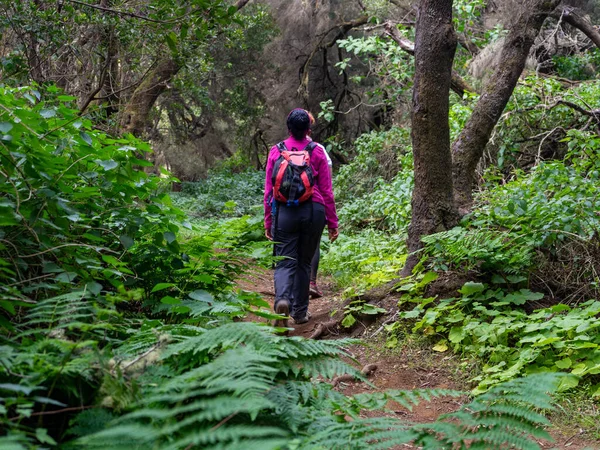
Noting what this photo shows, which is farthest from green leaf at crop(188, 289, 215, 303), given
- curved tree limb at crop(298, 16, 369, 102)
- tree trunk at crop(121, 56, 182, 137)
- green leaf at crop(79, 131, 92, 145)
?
curved tree limb at crop(298, 16, 369, 102)

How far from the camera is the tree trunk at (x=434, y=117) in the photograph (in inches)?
211

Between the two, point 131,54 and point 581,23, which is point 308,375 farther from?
point 581,23

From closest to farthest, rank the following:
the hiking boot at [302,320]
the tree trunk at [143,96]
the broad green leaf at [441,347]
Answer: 1. the broad green leaf at [441,347]
2. the hiking boot at [302,320]
3. the tree trunk at [143,96]

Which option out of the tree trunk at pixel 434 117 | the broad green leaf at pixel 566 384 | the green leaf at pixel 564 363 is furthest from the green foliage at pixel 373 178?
the broad green leaf at pixel 566 384

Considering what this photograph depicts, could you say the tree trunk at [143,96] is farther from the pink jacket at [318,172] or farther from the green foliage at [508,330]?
the green foliage at [508,330]

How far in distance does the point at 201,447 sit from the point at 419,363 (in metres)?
3.45

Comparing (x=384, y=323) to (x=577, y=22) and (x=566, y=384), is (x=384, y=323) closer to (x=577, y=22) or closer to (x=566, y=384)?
(x=566, y=384)

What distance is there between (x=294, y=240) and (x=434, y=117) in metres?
1.73

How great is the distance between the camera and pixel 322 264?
864 cm

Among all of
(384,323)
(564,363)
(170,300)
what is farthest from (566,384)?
(170,300)

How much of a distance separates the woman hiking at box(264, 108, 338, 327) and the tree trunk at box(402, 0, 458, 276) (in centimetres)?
91

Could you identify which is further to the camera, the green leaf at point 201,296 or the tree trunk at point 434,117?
the tree trunk at point 434,117

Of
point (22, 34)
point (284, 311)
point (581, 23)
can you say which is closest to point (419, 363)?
point (284, 311)

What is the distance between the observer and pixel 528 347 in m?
4.02
